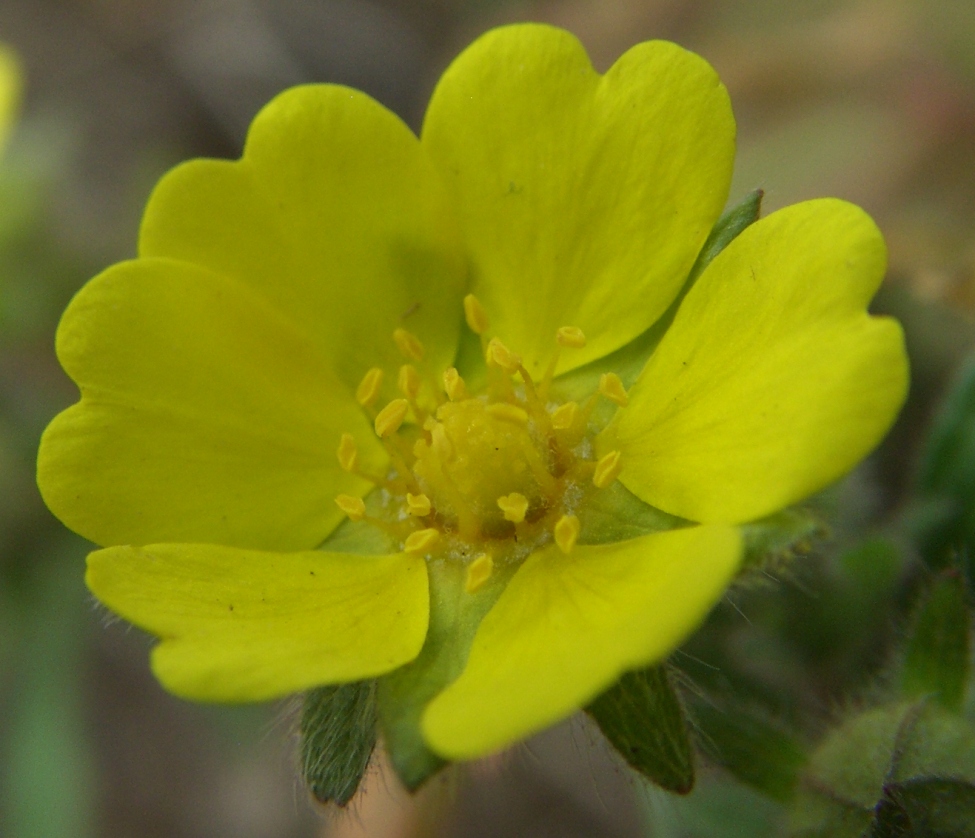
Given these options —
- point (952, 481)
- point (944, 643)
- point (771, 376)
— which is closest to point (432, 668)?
point (771, 376)

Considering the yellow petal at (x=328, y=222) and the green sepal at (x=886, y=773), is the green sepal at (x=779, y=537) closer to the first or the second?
the green sepal at (x=886, y=773)

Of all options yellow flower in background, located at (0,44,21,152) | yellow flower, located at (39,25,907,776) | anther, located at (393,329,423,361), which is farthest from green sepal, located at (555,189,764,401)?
yellow flower in background, located at (0,44,21,152)

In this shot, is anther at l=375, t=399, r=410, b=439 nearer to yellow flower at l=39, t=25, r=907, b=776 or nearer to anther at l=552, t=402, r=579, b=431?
yellow flower at l=39, t=25, r=907, b=776

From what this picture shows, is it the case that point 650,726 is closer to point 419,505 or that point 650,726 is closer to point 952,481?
point 419,505

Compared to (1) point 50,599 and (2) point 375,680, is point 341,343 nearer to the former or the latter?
(2) point 375,680

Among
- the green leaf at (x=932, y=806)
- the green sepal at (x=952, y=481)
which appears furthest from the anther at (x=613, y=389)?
the green sepal at (x=952, y=481)

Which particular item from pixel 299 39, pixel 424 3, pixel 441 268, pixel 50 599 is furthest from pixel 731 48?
pixel 50 599
